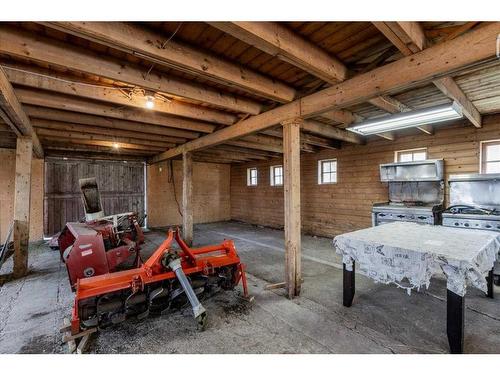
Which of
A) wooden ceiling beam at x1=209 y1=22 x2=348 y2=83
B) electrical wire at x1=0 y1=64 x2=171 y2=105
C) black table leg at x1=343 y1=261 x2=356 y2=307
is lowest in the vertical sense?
black table leg at x1=343 y1=261 x2=356 y2=307

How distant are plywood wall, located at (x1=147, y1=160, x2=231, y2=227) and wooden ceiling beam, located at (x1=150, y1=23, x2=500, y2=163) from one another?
610 cm

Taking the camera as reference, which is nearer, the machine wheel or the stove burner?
the machine wheel

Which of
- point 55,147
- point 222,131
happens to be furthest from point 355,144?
point 55,147

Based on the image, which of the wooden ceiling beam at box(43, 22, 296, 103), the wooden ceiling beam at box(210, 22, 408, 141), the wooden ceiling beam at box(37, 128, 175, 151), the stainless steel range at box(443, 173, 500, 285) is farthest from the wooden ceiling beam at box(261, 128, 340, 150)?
the wooden ceiling beam at box(37, 128, 175, 151)

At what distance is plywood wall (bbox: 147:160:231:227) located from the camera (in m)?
8.38

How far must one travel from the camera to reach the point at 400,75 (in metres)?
2.07

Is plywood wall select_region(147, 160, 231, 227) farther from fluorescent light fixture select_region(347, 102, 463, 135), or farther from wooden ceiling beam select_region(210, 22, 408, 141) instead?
wooden ceiling beam select_region(210, 22, 408, 141)

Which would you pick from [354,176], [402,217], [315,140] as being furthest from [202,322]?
[354,176]

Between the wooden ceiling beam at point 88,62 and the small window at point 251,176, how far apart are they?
20.9 feet

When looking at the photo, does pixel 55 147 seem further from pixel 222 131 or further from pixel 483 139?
pixel 483 139

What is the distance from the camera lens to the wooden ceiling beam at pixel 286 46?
5.51 ft

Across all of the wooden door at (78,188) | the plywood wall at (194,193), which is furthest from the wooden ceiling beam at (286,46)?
the plywood wall at (194,193)
